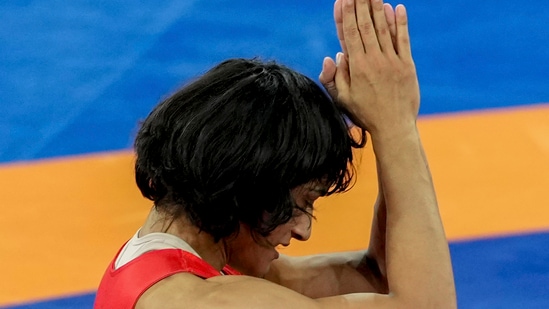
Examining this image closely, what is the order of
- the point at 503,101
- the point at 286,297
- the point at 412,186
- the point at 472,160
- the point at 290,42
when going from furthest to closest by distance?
1. the point at 290,42
2. the point at 503,101
3. the point at 472,160
4. the point at 412,186
5. the point at 286,297

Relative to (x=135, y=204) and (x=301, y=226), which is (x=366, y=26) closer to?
(x=301, y=226)

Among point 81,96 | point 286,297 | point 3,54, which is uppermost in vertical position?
point 3,54

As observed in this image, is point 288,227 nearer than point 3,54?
Yes

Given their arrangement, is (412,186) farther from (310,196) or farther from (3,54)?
(3,54)

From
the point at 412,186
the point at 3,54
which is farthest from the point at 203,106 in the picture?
the point at 3,54

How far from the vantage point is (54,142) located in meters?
3.37

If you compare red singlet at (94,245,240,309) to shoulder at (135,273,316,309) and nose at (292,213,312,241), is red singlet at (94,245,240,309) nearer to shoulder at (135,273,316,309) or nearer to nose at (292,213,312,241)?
shoulder at (135,273,316,309)

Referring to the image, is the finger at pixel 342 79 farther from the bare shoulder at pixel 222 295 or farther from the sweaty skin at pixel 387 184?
the bare shoulder at pixel 222 295

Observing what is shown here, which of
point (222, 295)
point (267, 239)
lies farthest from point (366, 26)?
point (222, 295)

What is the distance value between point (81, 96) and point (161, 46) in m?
0.47

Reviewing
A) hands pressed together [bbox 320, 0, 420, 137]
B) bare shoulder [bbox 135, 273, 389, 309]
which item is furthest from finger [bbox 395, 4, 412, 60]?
bare shoulder [bbox 135, 273, 389, 309]

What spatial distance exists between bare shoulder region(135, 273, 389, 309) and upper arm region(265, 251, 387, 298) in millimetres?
450

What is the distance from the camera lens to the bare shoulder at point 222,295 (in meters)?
1.29

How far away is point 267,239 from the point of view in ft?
4.90
